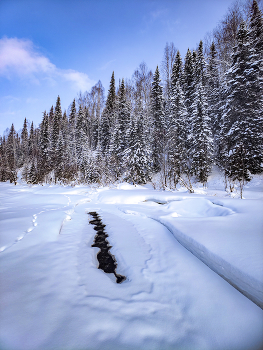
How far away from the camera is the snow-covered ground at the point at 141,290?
1251 mm

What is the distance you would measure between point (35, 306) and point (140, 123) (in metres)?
17.4

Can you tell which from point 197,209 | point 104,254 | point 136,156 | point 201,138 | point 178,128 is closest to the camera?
point 104,254

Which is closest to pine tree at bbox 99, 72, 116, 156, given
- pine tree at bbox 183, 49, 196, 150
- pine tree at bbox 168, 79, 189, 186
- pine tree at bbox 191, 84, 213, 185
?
pine tree at bbox 183, 49, 196, 150

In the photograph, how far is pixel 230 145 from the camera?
13625 millimetres

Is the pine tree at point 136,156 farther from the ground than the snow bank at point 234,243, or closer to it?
farther from the ground

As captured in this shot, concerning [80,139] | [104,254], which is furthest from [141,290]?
[80,139]

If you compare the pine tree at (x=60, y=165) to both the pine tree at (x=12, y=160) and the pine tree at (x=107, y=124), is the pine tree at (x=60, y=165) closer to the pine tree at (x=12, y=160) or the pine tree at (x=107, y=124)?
the pine tree at (x=12, y=160)

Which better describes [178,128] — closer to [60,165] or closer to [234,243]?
[60,165]

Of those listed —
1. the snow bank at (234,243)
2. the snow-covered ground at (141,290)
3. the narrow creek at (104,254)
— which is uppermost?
the snow bank at (234,243)

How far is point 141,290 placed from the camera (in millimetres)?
1889

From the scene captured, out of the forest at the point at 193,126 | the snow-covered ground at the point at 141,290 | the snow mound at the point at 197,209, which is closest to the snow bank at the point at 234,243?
the snow-covered ground at the point at 141,290

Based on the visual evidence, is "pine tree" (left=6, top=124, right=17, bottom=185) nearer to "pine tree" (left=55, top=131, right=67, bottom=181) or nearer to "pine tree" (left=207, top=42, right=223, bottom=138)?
"pine tree" (left=55, top=131, right=67, bottom=181)

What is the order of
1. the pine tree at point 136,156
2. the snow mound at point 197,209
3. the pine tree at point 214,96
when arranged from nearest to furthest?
the snow mound at point 197,209, the pine tree at point 136,156, the pine tree at point 214,96

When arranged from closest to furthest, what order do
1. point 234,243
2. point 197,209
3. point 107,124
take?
1. point 234,243
2. point 197,209
3. point 107,124
